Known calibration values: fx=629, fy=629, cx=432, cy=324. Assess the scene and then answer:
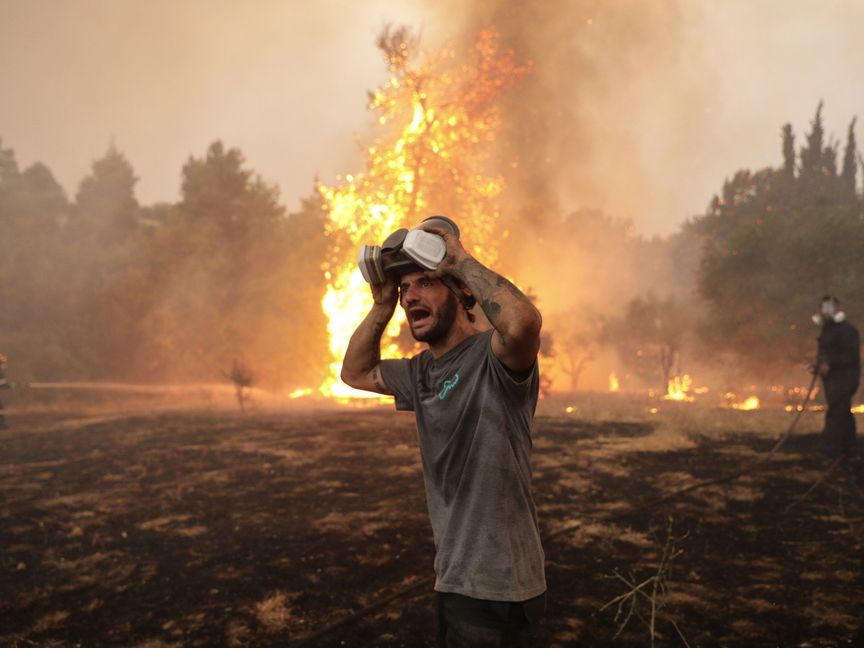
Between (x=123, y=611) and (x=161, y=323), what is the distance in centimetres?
2498

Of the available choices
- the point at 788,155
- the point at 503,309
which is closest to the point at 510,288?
the point at 503,309

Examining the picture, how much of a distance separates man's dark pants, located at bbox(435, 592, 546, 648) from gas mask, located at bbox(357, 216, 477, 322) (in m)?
1.11

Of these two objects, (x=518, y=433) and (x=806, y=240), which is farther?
(x=806, y=240)

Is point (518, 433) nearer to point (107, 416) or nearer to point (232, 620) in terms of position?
point (232, 620)

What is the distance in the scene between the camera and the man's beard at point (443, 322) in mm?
2514

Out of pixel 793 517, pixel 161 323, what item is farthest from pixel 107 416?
pixel 793 517

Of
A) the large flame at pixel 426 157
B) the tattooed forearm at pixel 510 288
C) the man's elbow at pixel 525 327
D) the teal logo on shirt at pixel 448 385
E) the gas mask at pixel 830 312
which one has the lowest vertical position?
the teal logo on shirt at pixel 448 385

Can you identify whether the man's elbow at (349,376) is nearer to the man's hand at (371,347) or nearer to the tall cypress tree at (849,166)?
the man's hand at (371,347)

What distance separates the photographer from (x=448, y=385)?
2439 mm

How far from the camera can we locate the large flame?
21031 millimetres

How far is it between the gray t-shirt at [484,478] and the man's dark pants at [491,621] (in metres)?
0.06

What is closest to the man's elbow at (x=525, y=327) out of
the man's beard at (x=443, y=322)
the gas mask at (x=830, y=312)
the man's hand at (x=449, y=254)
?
the man's hand at (x=449, y=254)

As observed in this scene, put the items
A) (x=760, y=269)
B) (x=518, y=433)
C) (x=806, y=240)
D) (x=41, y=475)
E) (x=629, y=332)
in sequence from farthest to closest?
(x=629, y=332)
(x=760, y=269)
(x=806, y=240)
(x=41, y=475)
(x=518, y=433)

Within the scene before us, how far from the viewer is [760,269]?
25.3m
